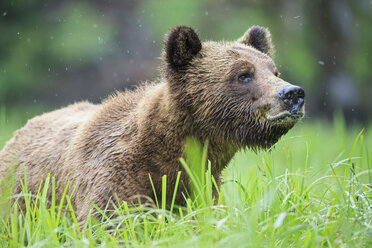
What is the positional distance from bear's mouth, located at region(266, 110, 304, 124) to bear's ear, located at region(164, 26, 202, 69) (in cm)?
102

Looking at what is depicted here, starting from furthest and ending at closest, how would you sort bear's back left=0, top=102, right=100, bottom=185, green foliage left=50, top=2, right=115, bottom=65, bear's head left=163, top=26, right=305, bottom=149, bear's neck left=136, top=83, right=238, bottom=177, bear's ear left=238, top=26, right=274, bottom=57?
green foliage left=50, top=2, right=115, bottom=65, bear's ear left=238, top=26, right=274, bottom=57, bear's back left=0, top=102, right=100, bottom=185, bear's neck left=136, top=83, right=238, bottom=177, bear's head left=163, top=26, right=305, bottom=149

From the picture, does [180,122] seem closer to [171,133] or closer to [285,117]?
[171,133]

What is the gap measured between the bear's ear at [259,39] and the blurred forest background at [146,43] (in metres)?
10.3

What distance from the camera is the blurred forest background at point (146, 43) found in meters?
15.5

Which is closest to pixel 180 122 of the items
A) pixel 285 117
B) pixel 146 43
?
pixel 285 117

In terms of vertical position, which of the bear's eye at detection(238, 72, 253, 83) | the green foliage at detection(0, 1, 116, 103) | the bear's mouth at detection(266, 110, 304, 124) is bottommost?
the bear's mouth at detection(266, 110, 304, 124)

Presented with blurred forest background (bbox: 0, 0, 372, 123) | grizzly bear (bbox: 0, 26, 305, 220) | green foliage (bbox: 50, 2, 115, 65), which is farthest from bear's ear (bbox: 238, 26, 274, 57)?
green foliage (bbox: 50, 2, 115, 65)

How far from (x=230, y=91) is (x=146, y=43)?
48.9 ft

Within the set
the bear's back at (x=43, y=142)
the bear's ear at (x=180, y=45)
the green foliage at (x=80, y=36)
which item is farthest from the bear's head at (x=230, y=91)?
the green foliage at (x=80, y=36)

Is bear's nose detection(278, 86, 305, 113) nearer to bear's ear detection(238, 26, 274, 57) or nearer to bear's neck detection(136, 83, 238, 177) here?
bear's neck detection(136, 83, 238, 177)

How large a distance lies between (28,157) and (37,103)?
1463 cm

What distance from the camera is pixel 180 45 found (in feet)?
16.1

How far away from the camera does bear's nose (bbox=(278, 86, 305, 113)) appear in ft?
14.4

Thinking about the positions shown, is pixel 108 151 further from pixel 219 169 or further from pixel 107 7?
pixel 107 7
